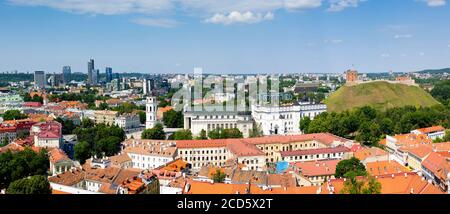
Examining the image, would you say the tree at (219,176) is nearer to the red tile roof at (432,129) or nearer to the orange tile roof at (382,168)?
the orange tile roof at (382,168)

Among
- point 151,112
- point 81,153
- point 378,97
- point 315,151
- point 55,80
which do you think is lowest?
point 81,153

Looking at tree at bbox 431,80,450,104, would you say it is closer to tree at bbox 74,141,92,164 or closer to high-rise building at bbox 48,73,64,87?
tree at bbox 74,141,92,164

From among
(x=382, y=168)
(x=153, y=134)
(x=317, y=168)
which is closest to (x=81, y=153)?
(x=153, y=134)

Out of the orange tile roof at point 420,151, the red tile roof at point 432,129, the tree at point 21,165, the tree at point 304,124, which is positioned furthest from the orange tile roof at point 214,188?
the tree at point 304,124

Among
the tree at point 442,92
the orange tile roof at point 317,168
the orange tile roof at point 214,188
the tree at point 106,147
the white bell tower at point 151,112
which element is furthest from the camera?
the tree at point 442,92

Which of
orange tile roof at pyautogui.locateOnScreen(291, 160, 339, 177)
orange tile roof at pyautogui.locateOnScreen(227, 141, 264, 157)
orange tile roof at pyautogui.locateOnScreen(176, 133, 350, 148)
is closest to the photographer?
orange tile roof at pyautogui.locateOnScreen(291, 160, 339, 177)

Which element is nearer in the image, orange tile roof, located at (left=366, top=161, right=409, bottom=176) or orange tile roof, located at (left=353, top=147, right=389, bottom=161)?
orange tile roof, located at (left=366, top=161, right=409, bottom=176)

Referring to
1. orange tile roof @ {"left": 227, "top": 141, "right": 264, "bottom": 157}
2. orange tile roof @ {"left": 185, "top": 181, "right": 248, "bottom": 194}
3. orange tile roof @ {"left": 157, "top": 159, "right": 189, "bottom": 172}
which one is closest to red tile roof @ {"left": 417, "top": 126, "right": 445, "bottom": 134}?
orange tile roof @ {"left": 227, "top": 141, "right": 264, "bottom": 157}

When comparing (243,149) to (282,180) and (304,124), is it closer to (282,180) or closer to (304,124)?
(282,180)
